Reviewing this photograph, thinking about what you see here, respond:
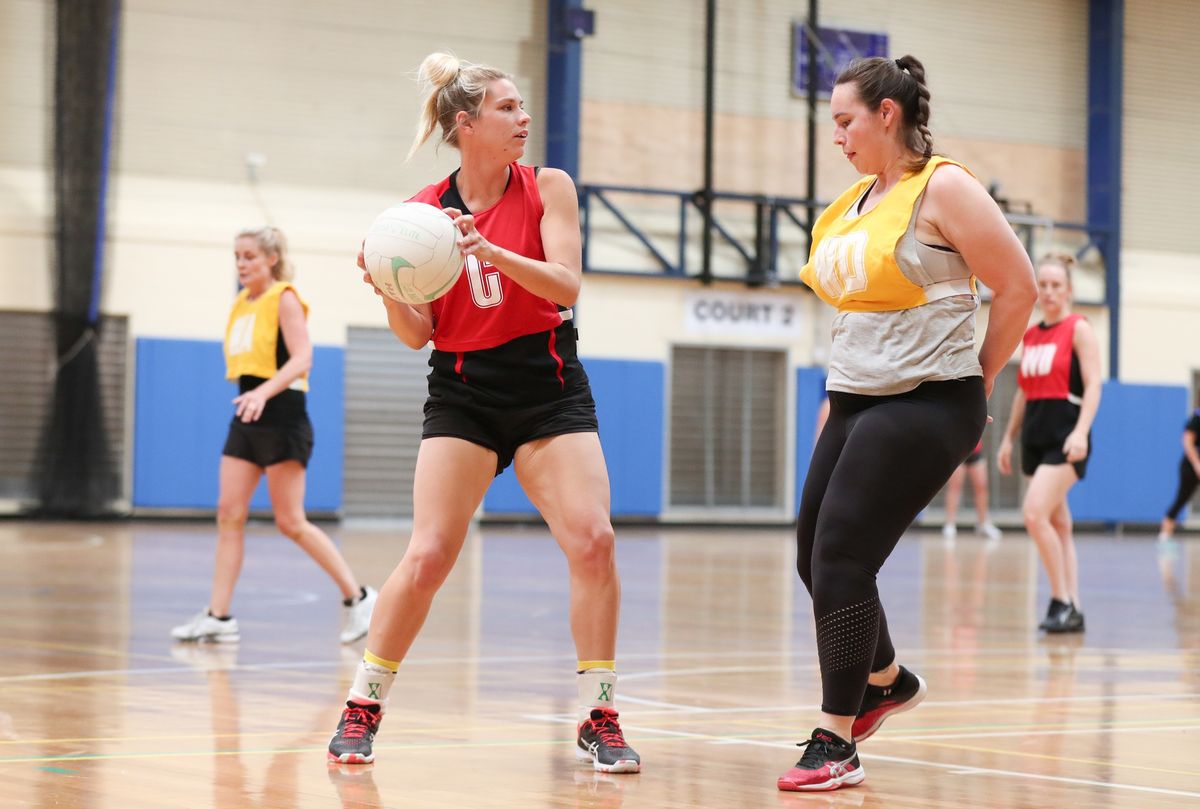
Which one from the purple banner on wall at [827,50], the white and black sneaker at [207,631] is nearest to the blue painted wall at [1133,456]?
the purple banner on wall at [827,50]

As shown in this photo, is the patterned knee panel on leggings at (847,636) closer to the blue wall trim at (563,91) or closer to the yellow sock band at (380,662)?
the yellow sock band at (380,662)

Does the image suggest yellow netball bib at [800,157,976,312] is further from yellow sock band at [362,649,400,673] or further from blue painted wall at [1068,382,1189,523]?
blue painted wall at [1068,382,1189,523]

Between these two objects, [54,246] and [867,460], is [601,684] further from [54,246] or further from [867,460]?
[54,246]

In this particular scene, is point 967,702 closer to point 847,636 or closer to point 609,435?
point 847,636

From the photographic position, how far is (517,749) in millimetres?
5074

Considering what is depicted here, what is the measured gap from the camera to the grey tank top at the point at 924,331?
450 cm

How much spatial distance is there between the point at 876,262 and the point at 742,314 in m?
19.4

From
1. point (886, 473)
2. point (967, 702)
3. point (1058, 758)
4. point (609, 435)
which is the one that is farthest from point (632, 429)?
point (886, 473)

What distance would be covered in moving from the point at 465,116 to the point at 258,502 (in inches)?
667

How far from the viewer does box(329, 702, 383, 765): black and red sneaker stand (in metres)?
4.67

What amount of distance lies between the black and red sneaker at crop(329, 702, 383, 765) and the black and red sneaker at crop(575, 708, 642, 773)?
22.9 inches

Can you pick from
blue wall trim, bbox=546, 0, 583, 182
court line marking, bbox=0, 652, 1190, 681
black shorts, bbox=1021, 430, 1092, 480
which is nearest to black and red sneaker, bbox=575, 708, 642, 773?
court line marking, bbox=0, 652, 1190, 681

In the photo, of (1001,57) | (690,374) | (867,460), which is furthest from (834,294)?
(1001,57)

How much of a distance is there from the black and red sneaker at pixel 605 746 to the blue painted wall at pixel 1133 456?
71.1 feet
